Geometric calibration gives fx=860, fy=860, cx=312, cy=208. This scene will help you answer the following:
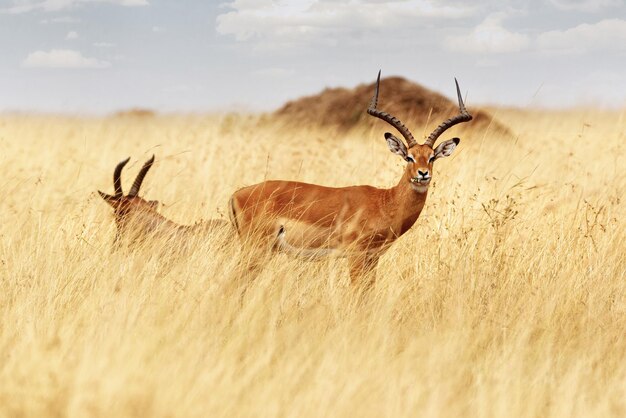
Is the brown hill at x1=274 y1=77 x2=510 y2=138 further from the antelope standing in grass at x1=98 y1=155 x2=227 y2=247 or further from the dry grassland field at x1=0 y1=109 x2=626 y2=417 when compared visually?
the antelope standing in grass at x1=98 y1=155 x2=227 y2=247

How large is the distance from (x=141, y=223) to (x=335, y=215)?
1.82 meters

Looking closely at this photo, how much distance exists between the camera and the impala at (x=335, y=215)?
7.13m

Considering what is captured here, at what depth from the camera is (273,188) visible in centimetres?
735

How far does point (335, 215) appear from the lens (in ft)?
23.7

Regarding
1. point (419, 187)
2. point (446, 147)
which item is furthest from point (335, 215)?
point (446, 147)

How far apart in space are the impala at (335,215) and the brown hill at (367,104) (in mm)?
13723

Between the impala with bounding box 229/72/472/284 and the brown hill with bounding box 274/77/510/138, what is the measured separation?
45.0ft

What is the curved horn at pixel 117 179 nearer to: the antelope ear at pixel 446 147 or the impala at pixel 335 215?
the impala at pixel 335 215

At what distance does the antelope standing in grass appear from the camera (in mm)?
7504

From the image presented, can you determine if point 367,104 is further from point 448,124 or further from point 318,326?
point 318,326

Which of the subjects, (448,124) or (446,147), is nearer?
(448,124)

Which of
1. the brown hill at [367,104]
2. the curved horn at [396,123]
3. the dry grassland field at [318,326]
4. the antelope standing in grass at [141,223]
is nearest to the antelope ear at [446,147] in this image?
the curved horn at [396,123]

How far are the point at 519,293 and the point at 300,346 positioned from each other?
2128 mm

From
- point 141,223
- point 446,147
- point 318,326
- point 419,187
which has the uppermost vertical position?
point 446,147
